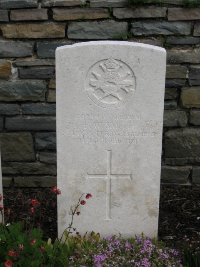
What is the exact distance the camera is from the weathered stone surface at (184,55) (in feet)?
13.0

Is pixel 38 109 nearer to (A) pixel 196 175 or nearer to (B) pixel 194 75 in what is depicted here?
(B) pixel 194 75

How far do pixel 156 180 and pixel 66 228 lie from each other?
2.46ft

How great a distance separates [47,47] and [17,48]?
0.86ft

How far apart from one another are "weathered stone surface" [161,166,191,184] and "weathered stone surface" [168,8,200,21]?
1394 mm

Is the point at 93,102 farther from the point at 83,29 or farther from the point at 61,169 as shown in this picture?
the point at 83,29

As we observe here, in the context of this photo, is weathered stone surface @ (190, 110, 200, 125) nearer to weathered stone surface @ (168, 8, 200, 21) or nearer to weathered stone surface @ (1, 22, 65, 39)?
weathered stone surface @ (168, 8, 200, 21)

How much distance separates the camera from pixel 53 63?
13.0 ft

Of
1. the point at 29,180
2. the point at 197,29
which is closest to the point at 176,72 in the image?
the point at 197,29

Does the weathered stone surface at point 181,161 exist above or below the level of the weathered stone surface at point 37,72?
below

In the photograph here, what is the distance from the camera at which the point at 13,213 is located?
3.89 meters

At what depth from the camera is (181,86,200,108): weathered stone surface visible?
13.4ft

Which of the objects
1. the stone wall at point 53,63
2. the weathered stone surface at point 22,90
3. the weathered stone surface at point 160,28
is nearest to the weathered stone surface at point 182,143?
the stone wall at point 53,63

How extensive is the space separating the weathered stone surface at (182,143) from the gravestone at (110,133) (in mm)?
1048

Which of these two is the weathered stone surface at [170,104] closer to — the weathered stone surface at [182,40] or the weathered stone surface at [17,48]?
the weathered stone surface at [182,40]
